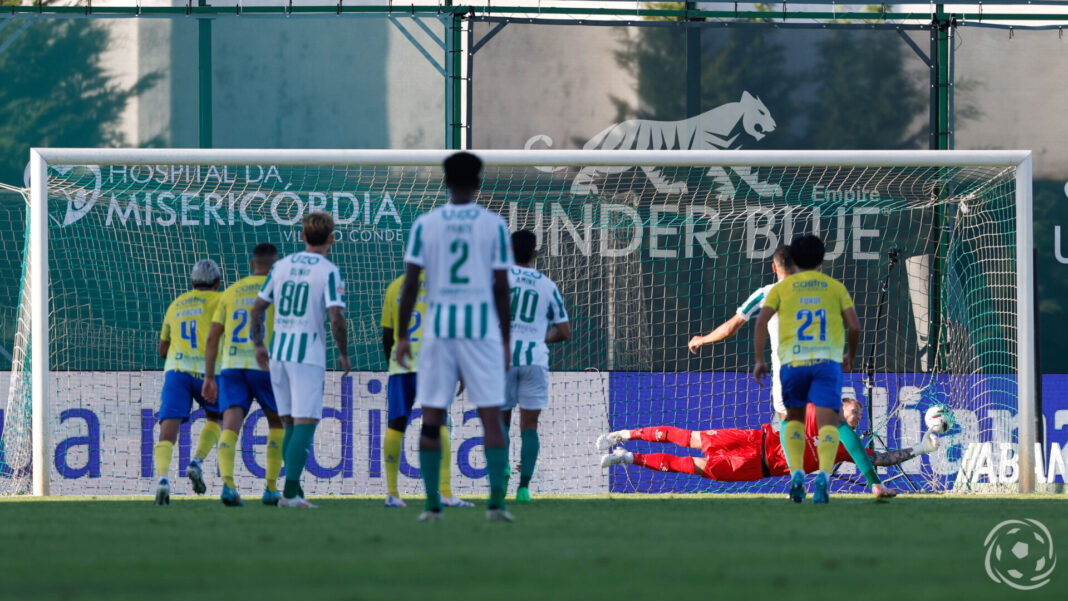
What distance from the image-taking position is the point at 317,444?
38.6 feet

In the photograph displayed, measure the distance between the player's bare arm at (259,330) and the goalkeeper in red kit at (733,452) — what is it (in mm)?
3717

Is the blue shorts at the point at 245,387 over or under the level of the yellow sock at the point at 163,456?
over

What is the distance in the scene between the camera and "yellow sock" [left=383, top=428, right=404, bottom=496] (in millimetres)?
8508

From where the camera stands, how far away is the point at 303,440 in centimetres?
788

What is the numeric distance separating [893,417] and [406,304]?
22.3 ft

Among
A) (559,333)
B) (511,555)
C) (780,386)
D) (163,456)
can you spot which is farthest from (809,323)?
(511,555)

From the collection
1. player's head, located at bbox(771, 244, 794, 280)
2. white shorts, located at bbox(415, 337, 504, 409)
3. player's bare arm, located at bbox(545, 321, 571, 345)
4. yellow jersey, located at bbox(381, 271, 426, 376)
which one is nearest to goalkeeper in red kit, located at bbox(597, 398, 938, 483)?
player's head, located at bbox(771, 244, 794, 280)

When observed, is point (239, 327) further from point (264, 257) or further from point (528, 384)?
point (528, 384)

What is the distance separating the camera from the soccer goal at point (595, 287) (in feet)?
37.1

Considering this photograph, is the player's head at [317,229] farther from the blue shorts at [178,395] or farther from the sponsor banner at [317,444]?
the sponsor banner at [317,444]

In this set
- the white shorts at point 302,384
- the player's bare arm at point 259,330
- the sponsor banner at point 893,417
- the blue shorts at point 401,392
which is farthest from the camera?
the sponsor banner at point 893,417

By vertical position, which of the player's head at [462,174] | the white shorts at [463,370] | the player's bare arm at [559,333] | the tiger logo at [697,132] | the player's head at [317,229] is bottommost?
the white shorts at [463,370]

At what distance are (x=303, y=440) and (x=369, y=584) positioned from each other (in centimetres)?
399

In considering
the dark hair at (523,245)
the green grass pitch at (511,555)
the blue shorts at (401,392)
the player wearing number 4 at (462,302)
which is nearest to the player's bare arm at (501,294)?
the player wearing number 4 at (462,302)
